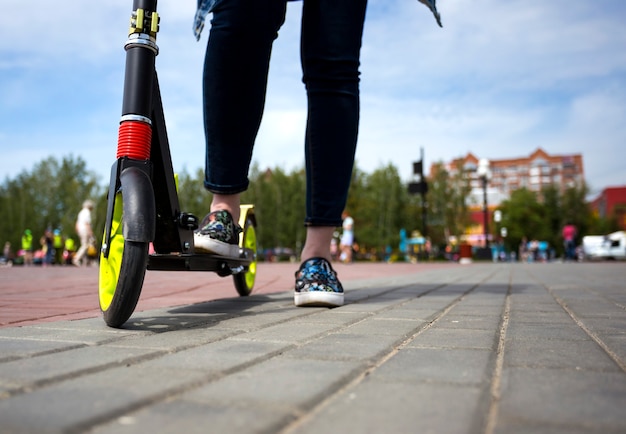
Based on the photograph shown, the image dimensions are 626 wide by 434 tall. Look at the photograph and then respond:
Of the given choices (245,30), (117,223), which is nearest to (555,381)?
(117,223)

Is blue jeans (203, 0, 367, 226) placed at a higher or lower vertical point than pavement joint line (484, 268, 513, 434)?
higher

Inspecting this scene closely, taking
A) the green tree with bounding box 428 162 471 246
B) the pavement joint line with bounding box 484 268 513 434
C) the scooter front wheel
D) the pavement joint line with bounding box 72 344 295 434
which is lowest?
the pavement joint line with bounding box 484 268 513 434

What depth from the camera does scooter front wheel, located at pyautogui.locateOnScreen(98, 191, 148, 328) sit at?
173 cm

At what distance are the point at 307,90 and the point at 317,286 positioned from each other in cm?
101

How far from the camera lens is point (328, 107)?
2.80 meters

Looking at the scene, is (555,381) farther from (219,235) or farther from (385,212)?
(385,212)

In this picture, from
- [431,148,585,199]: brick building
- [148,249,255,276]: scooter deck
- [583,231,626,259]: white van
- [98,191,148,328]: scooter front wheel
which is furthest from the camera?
[431,148,585,199]: brick building

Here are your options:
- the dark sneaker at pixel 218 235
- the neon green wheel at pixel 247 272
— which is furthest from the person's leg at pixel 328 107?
the neon green wheel at pixel 247 272

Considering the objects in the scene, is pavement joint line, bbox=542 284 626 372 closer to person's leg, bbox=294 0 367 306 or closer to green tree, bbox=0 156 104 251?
person's leg, bbox=294 0 367 306

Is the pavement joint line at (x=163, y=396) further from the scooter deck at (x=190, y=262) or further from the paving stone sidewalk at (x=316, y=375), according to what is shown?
the scooter deck at (x=190, y=262)

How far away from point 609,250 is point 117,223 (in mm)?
34257

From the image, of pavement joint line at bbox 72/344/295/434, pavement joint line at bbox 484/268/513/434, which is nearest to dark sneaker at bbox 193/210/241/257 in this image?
pavement joint line at bbox 72/344/295/434

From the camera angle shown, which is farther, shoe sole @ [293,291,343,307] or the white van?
the white van

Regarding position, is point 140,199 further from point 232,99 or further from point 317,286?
point 317,286
